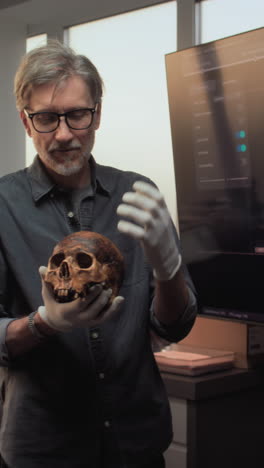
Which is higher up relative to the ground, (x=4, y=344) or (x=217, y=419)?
(x=4, y=344)

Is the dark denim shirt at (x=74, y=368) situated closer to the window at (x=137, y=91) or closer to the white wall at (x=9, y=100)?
the window at (x=137, y=91)

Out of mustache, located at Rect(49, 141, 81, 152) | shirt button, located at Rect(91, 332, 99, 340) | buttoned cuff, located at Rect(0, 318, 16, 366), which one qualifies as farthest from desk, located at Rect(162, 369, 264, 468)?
mustache, located at Rect(49, 141, 81, 152)

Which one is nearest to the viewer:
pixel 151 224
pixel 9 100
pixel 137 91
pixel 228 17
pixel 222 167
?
pixel 151 224

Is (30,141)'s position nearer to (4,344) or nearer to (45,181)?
(45,181)

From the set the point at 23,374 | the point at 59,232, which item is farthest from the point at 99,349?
the point at 59,232

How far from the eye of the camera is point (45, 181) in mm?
1475

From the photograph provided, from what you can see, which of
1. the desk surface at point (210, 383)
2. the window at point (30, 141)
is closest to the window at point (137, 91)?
the window at point (30, 141)

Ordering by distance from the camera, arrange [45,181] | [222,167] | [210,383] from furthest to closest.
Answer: [222,167], [210,383], [45,181]

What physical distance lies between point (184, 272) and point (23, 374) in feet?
1.37

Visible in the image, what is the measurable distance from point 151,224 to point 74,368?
38 centimetres

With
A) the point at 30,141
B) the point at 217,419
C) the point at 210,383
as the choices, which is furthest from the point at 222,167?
the point at 30,141

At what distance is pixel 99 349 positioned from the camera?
140 centimetres

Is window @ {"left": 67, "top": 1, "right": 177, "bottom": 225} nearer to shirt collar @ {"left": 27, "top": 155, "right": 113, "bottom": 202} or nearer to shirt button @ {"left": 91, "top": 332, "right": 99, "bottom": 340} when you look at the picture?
shirt collar @ {"left": 27, "top": 155, "right": 113, "bottom": 202}

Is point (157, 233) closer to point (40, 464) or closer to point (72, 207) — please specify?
point (72, 207)
